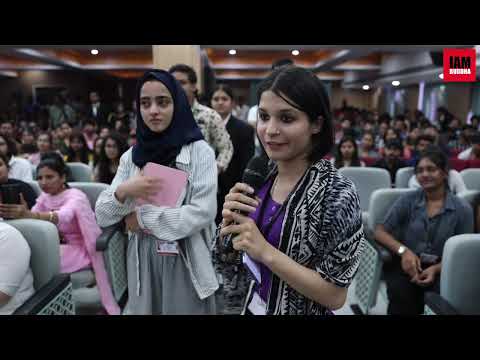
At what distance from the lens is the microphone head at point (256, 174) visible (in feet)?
3.13

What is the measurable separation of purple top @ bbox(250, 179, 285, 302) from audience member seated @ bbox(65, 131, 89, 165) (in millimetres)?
3581

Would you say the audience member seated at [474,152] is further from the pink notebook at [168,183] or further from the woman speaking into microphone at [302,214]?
the woman speaking into microphone at [302,214]

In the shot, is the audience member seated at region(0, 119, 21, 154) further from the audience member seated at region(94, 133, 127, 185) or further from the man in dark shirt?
the man in dark shirt

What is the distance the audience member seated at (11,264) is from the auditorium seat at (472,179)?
342 cm

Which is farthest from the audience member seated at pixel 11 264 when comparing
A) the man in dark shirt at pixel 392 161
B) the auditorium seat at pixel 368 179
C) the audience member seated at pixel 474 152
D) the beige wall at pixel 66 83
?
the beige wall at pixel 66 83

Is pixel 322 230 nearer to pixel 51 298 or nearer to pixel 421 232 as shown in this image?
pixel 51 298

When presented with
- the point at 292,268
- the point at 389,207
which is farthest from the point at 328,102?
the point at 389,207

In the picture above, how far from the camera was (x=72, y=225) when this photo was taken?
2.29 metres

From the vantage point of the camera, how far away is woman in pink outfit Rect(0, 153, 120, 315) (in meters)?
2.25

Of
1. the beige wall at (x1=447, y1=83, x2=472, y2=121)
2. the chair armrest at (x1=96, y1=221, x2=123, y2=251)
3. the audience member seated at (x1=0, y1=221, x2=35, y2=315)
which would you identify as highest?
the beige wall at (x1=447, y1=83, x2=472, y2=121)

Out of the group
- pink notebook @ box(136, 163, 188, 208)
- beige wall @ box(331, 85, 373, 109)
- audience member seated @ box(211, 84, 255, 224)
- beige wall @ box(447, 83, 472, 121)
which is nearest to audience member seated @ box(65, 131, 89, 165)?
audience member seated @ box(211, 84, 255, 224)
